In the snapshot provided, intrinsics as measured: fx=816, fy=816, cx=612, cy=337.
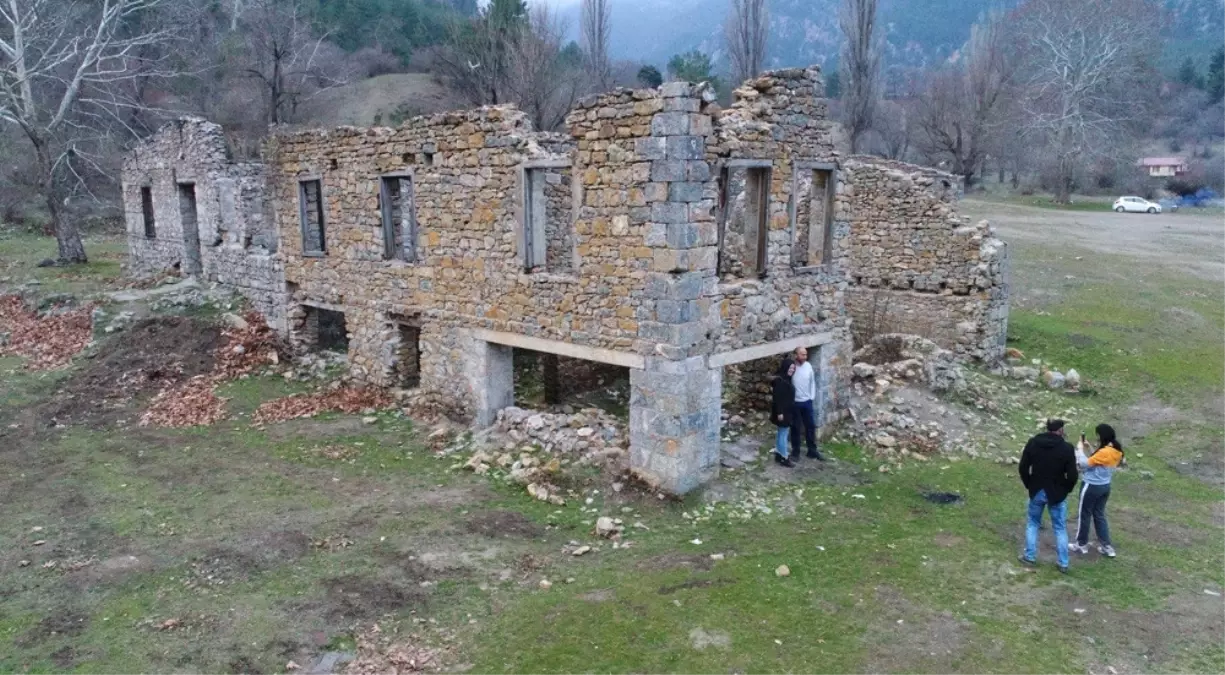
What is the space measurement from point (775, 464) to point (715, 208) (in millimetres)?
3566

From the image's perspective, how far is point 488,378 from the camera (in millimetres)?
12203

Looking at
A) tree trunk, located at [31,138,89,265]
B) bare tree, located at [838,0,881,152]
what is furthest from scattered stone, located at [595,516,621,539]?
bare tree, located at [838,0,881,152]

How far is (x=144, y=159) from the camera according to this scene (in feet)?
74.3

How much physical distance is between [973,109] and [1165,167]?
49.9 ft

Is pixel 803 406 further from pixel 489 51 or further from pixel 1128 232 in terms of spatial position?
pixel 1128 232

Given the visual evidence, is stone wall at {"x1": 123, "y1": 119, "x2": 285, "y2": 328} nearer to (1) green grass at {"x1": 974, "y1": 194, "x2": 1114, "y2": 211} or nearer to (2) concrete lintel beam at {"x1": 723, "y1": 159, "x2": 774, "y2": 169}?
(2) concrete lintel beam at {"x1": 723, "y1": 159, "x2": 774, "y2": 169}

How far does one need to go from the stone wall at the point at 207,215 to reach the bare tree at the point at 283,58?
13769mm

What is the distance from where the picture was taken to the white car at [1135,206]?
41125mm

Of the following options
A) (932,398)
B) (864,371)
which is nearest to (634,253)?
(864,371)

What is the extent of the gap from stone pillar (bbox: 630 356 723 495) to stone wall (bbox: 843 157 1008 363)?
8718 mm

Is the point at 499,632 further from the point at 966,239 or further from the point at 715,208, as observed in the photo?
the point at 966,239

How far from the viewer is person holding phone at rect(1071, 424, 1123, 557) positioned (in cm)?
820

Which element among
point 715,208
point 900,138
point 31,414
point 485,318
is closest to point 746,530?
point 715,208

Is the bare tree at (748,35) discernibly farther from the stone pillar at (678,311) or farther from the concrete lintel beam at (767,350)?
the stone pillar at (678,311)
